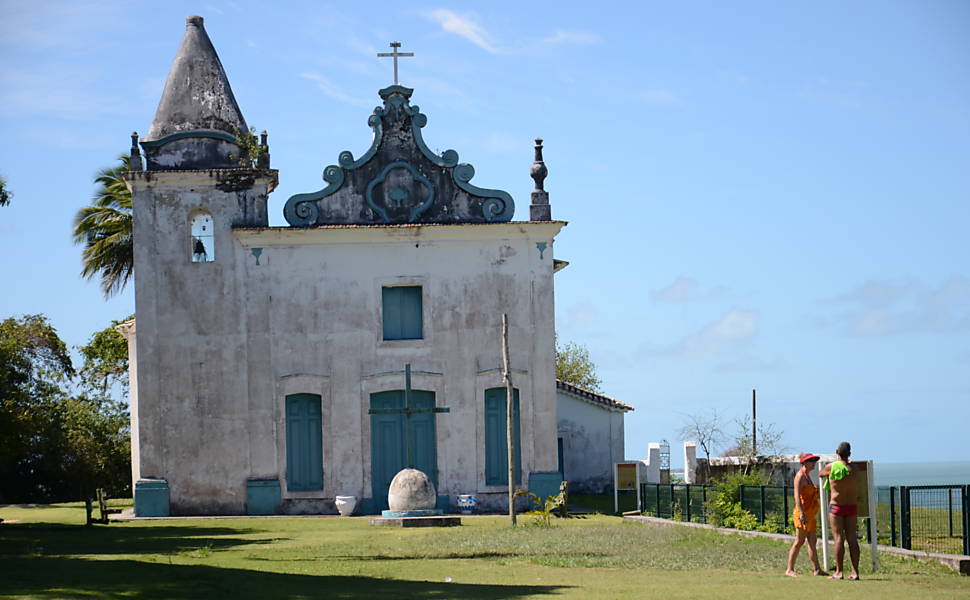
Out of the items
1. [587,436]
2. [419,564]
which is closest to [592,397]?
[587,436]

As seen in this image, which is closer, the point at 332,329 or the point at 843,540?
the point at 843,540

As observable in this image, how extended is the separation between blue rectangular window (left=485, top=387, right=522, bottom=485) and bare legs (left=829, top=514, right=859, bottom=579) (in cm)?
1464

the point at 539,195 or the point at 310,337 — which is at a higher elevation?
the point at 539,195

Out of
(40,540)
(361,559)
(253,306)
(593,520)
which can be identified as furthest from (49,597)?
(253,306)

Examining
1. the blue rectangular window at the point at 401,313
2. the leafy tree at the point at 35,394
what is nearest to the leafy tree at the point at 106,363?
the leafy tree at the point at 35,394

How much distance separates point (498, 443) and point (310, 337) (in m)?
4.89

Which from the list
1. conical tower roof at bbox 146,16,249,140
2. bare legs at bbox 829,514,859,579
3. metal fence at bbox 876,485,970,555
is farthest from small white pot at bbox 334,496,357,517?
bare legs at bbox 829,514,859,579

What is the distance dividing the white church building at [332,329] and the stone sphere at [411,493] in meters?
3.23

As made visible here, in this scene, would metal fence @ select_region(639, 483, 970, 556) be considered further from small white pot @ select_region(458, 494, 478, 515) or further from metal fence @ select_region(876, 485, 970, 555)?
small white pot @ select_region(458, 494, 478, 515)

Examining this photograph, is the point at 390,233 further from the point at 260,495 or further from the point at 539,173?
the point at 260,495

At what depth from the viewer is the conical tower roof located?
30.1m

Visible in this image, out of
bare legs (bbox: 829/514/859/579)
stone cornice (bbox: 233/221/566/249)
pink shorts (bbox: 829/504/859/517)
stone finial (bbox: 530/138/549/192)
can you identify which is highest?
stone finial (bbox: 530/138/549/192)

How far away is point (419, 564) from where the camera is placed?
57.8ft

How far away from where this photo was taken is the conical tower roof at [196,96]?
30109mm
